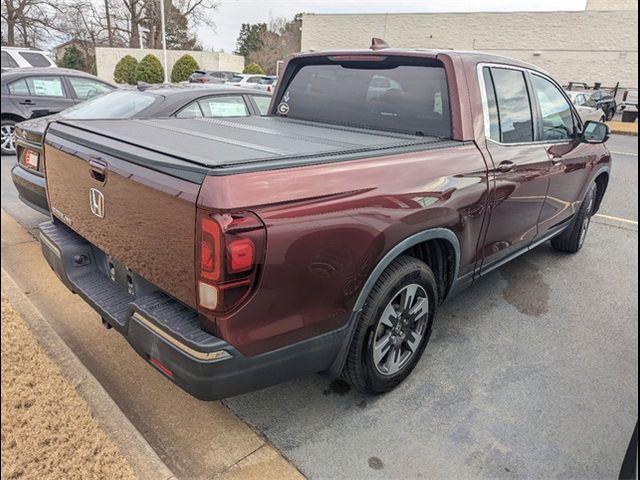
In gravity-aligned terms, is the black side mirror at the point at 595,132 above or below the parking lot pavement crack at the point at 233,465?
above

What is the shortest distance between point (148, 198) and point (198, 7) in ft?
6.56

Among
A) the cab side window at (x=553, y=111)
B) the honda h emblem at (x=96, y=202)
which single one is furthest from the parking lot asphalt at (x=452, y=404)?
the cab side window at (x=553, y=111)

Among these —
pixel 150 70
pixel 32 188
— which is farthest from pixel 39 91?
pixel 32 188

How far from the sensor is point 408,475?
224 centimetres

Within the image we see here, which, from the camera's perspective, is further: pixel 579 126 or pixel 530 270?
pixel 530 270

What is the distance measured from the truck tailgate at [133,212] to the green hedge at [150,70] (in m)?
2.36

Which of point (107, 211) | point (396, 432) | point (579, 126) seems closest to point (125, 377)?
point (107, 211)

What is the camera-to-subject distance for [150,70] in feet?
20.8

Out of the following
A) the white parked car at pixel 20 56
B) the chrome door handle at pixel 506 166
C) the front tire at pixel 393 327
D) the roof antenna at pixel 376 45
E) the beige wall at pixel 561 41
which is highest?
the beige wall at pixel 561 41

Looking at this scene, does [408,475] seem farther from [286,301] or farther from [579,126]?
[579,126]

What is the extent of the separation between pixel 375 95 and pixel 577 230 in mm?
2978

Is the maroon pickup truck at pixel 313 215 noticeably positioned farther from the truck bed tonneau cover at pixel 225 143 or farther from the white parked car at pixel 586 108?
the white parked car at pixel 586 108

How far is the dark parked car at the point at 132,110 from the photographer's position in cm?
439

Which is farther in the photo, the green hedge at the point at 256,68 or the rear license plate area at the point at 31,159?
the green hedge at the point at 256,68
